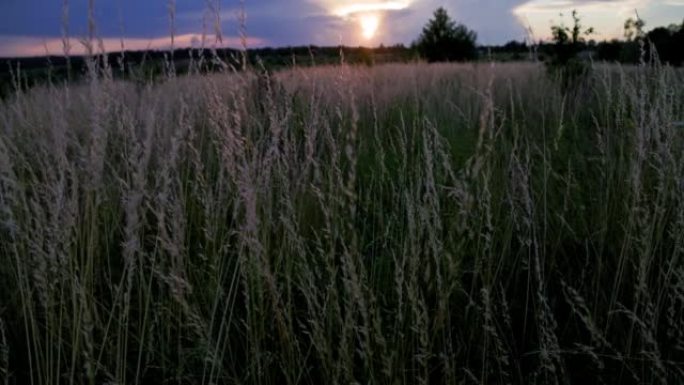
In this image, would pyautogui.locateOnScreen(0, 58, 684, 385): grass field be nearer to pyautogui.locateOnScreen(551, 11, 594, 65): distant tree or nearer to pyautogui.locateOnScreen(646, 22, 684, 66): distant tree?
pyautogui.locateOnScreen(551, 11, 594, 65): distant tree

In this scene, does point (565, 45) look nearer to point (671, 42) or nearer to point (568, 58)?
point (568, 58)

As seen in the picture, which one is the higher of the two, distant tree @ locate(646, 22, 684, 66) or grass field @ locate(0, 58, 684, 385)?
distant tree @ locate(646, 22, 684, 66)

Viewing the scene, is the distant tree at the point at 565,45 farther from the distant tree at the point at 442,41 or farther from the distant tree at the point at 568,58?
the distant tree at the point at 442,41

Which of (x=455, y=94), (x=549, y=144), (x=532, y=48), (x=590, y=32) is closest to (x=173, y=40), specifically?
(x=532, y=48)

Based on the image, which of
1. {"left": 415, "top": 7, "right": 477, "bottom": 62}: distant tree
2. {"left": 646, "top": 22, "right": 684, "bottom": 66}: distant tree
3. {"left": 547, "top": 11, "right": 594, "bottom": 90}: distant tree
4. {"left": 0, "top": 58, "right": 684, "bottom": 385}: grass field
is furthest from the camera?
{"left": 415, "top": 7, "right": 477, "bottom": 62}: distant tree

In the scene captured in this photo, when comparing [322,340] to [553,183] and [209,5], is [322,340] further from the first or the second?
[553,183]

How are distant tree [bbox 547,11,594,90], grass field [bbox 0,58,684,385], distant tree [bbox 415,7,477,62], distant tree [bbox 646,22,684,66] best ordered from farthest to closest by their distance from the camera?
distant tree [bbox 415,7,477,62] < distant tree [bbox 646,22,684,66] < distant tree [bbox 547,11,594,90] < grass field [bbox 0,58,684,385]

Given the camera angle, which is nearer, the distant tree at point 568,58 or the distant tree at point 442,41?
the distant tree at point 568,58

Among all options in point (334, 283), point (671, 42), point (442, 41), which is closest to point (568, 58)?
point (334, 283)

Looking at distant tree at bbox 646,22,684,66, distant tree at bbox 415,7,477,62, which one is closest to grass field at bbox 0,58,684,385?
distant tree at bbox 646,22,684,66

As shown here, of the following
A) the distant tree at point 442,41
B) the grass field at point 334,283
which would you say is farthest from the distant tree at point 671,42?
the grass field at point 334,283

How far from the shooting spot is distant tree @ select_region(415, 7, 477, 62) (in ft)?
86.3

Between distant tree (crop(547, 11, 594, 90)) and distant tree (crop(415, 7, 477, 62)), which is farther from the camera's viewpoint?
distant tree (crop(415, 7, 477, 62))

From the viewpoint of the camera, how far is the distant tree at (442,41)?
26.3 meters
